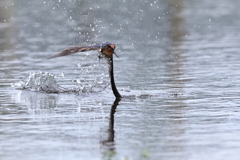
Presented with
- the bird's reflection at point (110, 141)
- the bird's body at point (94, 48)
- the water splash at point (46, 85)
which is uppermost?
the bird's body at point (94, 48)

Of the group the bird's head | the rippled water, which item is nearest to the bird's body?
the bird's head

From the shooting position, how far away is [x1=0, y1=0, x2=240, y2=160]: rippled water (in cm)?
932

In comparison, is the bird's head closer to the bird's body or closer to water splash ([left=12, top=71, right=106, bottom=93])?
the bird's body

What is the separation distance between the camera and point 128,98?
13.6 m

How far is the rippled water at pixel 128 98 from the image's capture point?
30.6 feet

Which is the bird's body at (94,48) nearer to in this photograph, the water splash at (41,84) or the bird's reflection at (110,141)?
the bird's reflection at (110,141)

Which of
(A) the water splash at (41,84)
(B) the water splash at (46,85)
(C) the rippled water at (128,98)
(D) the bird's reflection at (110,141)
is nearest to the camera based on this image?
(D) the bird's reflection at (110,141)

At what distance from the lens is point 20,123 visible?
1098cm

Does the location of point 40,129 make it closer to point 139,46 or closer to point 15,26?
point 139,46

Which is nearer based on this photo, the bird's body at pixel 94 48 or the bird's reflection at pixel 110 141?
the bird's reflection at pixel 110 141

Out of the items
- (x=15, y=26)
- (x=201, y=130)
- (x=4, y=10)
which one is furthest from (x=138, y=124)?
(x=4, y=10)

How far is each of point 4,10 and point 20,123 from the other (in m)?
35.8

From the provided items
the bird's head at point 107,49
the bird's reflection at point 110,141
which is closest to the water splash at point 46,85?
the bird's head at point 107,49

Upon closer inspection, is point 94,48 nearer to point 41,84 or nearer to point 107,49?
point 107,49
